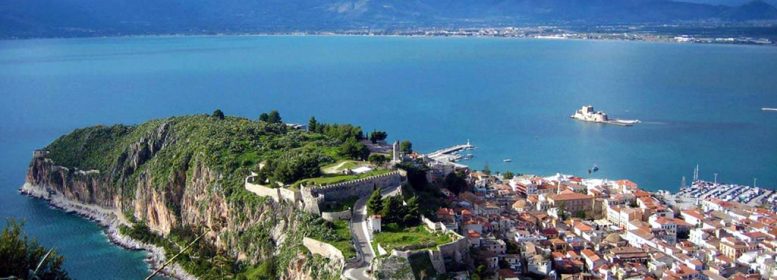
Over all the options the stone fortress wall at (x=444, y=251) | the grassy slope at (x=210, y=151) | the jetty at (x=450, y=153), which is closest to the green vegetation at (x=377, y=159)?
the grassy slope at (x=210, y=151)

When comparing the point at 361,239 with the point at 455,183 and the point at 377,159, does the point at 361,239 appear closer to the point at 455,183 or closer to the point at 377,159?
the point at 377,159

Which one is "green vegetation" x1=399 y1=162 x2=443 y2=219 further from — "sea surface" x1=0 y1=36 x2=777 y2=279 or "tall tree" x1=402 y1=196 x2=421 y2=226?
"sea surface" x1=0 y1=36 x2=777 y2=279

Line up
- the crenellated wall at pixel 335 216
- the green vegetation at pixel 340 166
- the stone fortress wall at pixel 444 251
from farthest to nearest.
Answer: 1. the green vegetation at pixel 340 166
2. the crenellated wall at pixel 335 216
3. the stone fortress wall at pixel 444 251

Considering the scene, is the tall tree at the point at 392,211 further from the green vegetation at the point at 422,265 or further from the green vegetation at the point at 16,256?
the green vegetation at the point at 16,256

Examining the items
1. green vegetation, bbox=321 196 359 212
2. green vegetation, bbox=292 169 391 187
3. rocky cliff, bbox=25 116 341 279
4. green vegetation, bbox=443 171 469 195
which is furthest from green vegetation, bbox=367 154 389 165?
rocky cliff, bbox=25 116 341 279

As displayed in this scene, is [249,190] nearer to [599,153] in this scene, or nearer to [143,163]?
[143,163]
